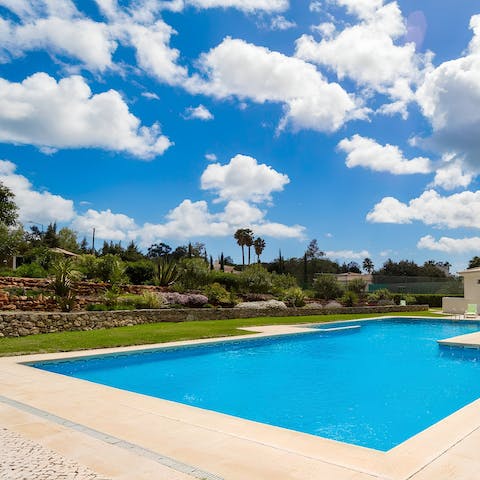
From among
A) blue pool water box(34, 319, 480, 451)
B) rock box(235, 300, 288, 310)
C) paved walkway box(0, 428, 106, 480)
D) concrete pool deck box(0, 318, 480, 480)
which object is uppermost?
rock box(235, 300, 288, 310)

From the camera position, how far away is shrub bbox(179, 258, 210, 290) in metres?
25.9

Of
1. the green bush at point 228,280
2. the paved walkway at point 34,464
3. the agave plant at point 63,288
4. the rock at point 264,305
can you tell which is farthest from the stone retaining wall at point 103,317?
the paved walkway at point 34,464

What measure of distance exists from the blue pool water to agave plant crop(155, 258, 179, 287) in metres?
10.7

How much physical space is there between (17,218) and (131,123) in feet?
42.3

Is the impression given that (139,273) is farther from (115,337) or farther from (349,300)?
(349,300)

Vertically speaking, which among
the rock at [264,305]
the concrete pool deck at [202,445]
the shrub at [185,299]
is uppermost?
the shrub at [185,299]

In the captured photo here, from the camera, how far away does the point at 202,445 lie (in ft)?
15.3

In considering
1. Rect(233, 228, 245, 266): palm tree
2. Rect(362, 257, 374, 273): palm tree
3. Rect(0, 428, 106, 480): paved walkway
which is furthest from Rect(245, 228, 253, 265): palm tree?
Rect(0, 428, 106, 480): paved walkway

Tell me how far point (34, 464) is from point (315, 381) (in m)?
6.59

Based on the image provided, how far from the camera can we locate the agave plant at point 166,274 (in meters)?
24.8

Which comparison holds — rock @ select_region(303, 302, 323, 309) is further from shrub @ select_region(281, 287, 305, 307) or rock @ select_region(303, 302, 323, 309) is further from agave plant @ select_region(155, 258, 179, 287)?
agave plant @ select_region(155, 258, 179, 287)

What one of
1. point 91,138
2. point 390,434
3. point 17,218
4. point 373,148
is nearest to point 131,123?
point 91,138

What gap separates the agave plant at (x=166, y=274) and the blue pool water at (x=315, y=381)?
10749 millimetres

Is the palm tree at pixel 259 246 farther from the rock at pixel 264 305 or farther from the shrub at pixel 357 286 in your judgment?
the rock at pixel 264 305
